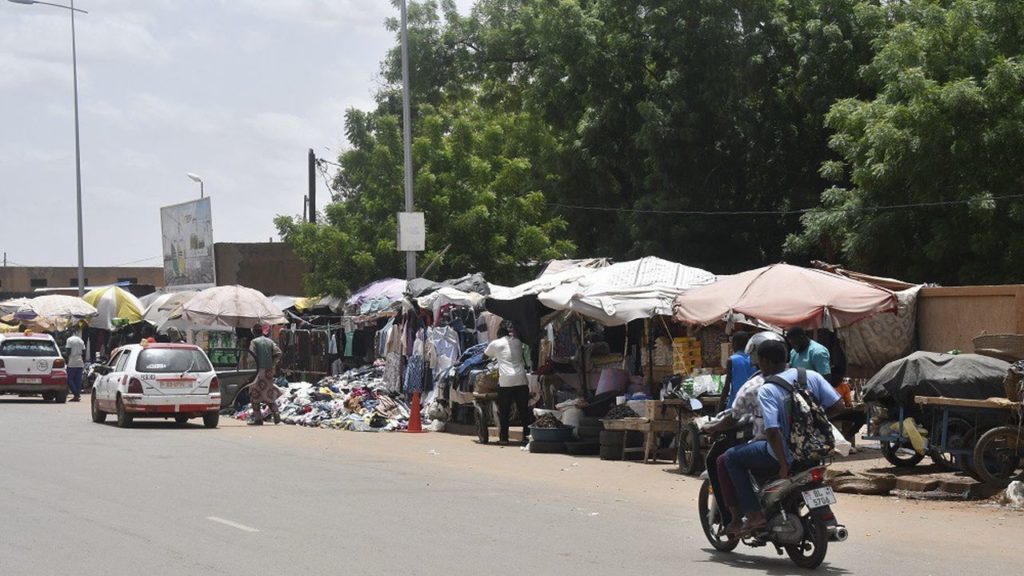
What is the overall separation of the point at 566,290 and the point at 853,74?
1642 centimetres

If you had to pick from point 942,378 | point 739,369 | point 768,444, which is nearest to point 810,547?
point 768,444

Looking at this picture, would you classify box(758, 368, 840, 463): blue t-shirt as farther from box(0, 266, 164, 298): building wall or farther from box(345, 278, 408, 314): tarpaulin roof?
box(0, 266, 164, 298): building wall

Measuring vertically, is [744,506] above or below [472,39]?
below

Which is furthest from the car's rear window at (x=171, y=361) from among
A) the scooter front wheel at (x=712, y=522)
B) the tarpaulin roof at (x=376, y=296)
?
the scooter front wheel at (x=712, y=522)

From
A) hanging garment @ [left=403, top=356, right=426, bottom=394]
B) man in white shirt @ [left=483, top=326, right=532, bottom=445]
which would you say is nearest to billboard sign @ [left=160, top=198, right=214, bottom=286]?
hanging garment @ [left=403, top=356, right=426, bottom=394]

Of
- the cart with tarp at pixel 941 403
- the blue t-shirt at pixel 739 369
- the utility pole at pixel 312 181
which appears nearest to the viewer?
the blue t-shirt at pixel 739 369

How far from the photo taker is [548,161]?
38.5 metres

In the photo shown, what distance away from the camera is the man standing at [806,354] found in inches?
628

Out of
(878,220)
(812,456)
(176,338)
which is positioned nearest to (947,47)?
(878,220)

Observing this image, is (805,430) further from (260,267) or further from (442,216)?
(260,267)

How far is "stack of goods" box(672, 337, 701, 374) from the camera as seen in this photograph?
18.5m

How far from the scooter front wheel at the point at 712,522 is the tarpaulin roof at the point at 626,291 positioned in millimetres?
8676

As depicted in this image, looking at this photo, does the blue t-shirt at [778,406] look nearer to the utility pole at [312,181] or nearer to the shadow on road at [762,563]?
the shadow on road at [762,563]

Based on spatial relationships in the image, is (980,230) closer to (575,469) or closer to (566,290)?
(566,290)
